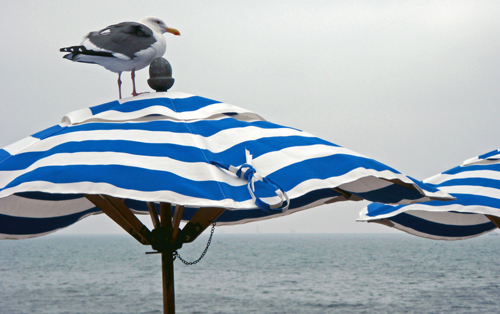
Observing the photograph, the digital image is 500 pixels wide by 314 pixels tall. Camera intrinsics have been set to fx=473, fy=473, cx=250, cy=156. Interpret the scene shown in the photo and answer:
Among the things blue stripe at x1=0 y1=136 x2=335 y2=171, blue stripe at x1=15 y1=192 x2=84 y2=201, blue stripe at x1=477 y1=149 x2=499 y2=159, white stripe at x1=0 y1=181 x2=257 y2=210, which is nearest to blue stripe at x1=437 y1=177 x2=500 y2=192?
blue stripe at x1=477 y1=149 x2=499 y2=159

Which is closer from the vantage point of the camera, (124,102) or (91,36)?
(124,102)

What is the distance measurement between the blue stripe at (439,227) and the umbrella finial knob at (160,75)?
2.85m

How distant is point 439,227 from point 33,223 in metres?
4.01

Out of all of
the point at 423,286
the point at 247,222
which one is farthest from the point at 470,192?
the point at 423,286

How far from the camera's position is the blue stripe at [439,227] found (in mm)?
4942

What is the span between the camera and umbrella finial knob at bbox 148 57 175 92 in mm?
3121

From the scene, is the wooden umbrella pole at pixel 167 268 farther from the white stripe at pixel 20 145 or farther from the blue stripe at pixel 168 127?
the white stripe at pixel 20 145

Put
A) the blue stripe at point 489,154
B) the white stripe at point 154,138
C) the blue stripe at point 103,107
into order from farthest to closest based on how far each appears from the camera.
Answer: the blue stripe at point 489,154
the blue stripe at point 103,107
the white stripe at point 154,138

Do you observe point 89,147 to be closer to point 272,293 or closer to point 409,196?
point 409,196

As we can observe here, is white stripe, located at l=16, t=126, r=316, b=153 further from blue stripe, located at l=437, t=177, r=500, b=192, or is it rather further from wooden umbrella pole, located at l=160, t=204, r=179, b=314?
blue stripe, located at l=437, t=177, r=500, b=192

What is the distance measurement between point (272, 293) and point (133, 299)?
799cm

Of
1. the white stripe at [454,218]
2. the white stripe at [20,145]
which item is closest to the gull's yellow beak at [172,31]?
the white stripe at [20,145]

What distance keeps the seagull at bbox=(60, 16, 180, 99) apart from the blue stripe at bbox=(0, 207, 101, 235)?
4.72 feet

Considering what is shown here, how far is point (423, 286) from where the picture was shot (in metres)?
31.5
